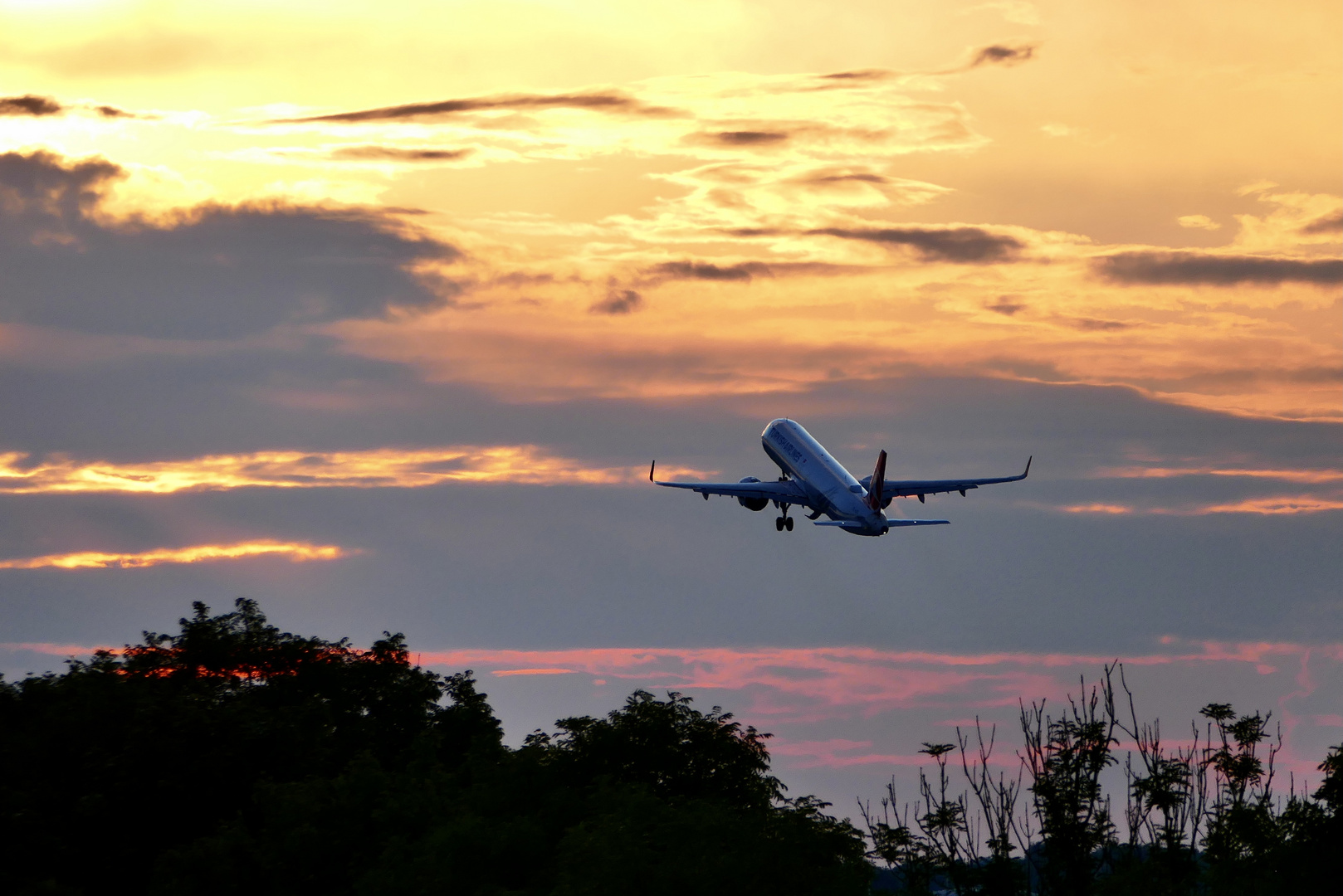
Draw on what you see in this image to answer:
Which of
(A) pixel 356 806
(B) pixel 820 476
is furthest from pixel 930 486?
(A) pixel 356 806

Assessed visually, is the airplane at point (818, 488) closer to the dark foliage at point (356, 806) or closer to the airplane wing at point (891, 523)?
the airplane wing at point (891, 523)

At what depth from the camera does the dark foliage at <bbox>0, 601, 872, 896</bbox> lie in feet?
195

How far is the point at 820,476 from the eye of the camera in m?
125

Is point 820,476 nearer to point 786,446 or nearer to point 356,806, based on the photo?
point 786,446

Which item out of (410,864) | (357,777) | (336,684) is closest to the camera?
(410,864)

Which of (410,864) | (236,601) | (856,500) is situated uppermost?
(856,500)

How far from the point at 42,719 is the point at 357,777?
1813cm

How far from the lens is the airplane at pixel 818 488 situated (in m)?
118

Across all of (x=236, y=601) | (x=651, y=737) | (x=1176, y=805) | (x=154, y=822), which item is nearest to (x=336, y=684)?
(x=236, y=601)

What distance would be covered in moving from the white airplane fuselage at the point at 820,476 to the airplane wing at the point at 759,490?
0.89m

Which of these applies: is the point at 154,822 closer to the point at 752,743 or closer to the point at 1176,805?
the point at 752,743

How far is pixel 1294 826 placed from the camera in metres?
Result: 54.0

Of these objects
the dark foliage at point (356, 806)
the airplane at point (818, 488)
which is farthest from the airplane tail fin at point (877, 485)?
the dark foliage at point (356, 806)

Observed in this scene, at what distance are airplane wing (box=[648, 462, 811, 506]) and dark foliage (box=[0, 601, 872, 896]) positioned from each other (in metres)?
32.2
